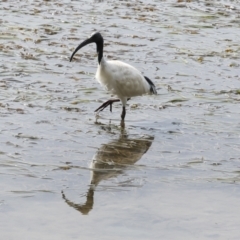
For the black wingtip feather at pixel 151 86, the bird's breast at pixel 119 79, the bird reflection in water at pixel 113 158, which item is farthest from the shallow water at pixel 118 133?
the bird's breast at pixel 119 79

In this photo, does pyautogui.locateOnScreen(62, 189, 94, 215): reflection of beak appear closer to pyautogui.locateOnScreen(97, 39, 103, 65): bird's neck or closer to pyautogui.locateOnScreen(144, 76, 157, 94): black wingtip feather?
pyautogui.locateOnScreen(97, 39, 103, 65): bird's neck

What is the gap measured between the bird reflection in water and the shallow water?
0.05 feet

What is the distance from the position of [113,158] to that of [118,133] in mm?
1044

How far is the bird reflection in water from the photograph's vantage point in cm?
732

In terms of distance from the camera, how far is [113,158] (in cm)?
873

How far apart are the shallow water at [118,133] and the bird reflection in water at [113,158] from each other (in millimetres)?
14

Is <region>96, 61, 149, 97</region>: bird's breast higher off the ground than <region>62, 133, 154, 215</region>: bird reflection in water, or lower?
higher

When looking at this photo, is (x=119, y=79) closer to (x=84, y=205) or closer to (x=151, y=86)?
(x=151, y=86)

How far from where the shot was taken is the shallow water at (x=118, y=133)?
6.90 meters

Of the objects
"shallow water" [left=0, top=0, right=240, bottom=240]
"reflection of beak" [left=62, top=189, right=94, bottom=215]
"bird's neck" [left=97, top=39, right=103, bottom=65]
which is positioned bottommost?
"shallow water" [left=0, top=0, right=240, bottom=240]

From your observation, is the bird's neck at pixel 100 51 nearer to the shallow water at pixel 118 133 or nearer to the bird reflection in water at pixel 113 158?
the shallow water at pixel 118 133

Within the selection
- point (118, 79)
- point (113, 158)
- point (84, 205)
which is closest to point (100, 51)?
point (118, 79)

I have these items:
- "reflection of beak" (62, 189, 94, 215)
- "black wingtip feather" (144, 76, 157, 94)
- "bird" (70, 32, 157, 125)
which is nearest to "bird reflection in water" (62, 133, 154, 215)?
"reflection of beak" (62, 189, 94, 215)

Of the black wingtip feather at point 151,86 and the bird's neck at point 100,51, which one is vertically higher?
the bird's neck at point 100,51
